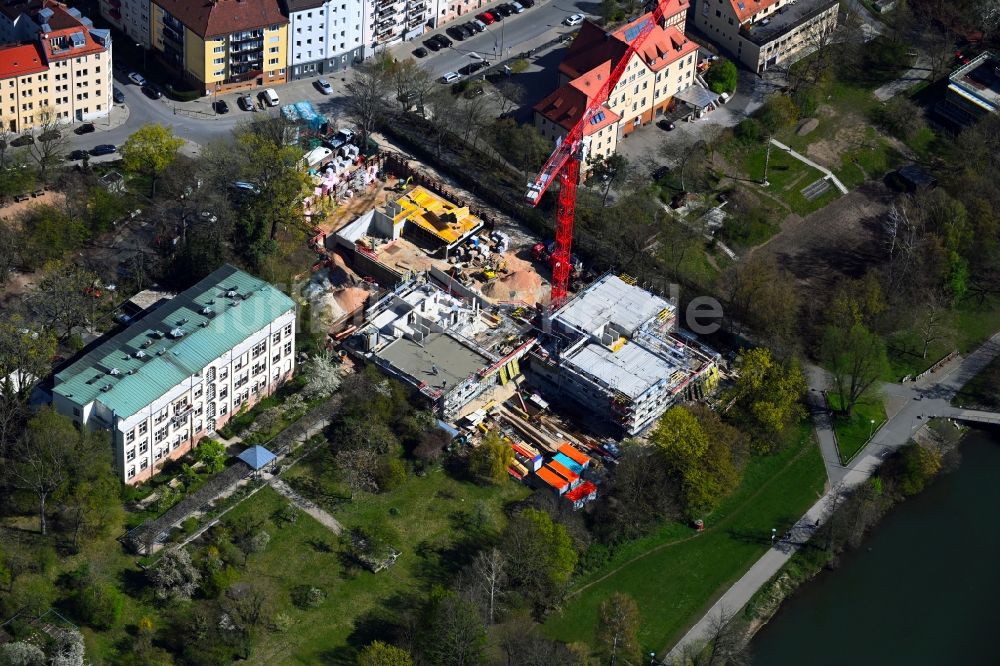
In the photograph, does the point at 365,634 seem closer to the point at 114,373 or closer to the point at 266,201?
the point at 114,373

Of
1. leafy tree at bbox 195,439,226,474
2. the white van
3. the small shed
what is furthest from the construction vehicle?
leafy tree at bbox 195,439,226,474

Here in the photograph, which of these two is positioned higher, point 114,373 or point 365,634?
point 114,373

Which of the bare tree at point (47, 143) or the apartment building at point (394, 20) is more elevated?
the apartment building at point (394, 20)

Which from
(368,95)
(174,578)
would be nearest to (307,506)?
(174,578)

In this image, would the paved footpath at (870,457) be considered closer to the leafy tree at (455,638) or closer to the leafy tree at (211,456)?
the leafy tree at (455,638)


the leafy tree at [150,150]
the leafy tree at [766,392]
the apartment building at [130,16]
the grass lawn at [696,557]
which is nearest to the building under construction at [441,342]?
the leafy tree at [766,392]

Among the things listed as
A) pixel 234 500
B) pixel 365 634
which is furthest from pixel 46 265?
pixel 365 634
